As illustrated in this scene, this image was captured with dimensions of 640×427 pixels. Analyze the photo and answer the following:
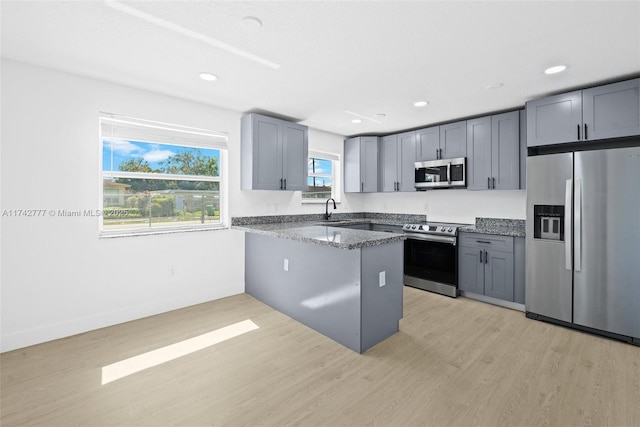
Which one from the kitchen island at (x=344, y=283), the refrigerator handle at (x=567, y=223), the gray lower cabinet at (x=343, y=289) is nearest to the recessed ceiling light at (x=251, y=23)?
the kitchen island at (x=344, y=283)

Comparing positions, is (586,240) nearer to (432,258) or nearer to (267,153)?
(432,258)

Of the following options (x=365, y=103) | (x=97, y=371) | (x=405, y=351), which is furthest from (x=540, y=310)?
(x=97, y=371)

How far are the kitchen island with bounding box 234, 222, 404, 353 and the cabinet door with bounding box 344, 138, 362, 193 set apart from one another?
2335mm

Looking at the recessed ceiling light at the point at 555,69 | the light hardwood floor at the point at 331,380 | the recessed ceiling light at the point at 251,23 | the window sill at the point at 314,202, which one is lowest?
the light hardwood floor at the point at 331,380

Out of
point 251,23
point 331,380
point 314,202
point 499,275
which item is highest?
point 251,23

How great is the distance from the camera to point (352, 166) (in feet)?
17.5

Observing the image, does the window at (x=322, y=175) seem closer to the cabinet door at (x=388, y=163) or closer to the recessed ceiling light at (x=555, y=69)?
the cabinet door at (x=388, y=163)

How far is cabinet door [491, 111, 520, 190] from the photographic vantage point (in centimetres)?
364

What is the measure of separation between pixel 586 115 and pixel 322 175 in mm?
3475

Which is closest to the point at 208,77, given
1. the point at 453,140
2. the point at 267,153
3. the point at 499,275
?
the point at 267,153

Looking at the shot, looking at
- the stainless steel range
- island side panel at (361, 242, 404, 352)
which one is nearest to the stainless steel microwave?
the stainless steel range

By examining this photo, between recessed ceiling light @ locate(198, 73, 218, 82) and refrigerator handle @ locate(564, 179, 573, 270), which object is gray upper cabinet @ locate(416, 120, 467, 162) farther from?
recessed ceiling light @ locate(198, 73, 218, 82)

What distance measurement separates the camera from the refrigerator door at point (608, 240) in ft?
8.64

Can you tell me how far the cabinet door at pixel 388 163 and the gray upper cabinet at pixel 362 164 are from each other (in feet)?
0.34
